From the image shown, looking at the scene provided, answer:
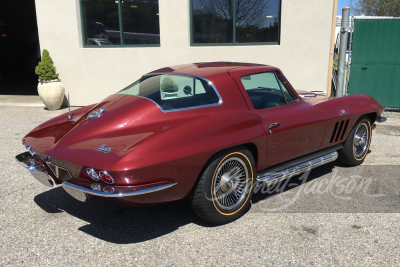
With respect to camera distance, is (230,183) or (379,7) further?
(379,7)

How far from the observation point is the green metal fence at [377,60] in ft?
28.0

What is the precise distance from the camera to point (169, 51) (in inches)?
372

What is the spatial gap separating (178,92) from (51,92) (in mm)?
7015

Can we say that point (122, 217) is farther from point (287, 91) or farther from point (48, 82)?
point (48, 82)

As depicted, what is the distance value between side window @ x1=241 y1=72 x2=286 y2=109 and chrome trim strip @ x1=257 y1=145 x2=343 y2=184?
685 mm

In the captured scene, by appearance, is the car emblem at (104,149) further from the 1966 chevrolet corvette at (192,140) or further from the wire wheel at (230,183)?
the wire wheel at (230,183)

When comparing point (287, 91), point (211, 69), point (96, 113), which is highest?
point (211, 69)

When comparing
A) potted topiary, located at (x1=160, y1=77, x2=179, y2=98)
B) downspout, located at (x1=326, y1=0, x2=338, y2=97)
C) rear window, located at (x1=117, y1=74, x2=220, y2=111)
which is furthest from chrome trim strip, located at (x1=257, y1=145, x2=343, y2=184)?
downspout, located at (x1=326, y1=0, x2=338, y2=97)

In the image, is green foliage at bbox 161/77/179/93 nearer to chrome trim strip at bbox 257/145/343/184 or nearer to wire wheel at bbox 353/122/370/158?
chrome trim strip at bbox 257/145/343/184

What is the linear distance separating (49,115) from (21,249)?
6.61 metres

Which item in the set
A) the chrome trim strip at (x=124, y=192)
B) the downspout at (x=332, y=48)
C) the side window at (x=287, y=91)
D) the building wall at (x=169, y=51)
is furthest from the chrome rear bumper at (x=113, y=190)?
the downspout at (x=332, y=48)

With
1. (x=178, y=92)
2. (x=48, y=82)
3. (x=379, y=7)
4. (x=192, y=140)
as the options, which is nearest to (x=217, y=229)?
(x=192, y=140)

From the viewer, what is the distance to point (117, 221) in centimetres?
354

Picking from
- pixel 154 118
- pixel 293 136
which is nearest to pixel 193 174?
pixel 154 118
